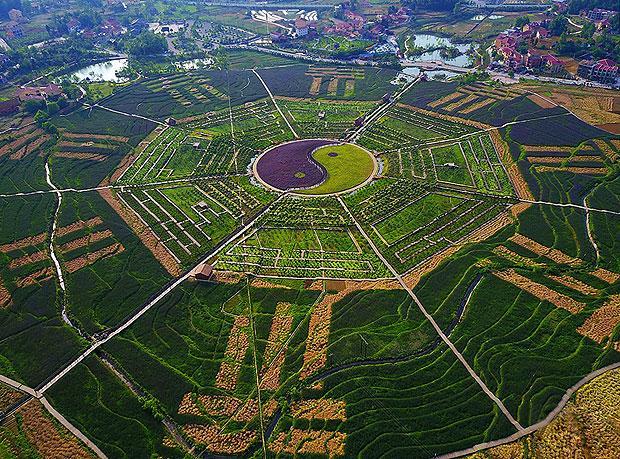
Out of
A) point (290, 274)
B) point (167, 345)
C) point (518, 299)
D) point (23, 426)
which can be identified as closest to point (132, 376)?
point (167, 345)

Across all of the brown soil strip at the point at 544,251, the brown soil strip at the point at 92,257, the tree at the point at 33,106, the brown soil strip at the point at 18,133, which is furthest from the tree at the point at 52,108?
the brown soil strip at the point at 544,251

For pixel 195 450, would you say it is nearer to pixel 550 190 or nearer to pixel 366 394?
pixel 366 394

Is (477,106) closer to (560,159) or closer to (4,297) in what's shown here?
(560,159)

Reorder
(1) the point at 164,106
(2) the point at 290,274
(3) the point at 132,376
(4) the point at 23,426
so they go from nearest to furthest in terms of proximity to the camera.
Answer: (4) the point at 23,426
(3) the point at 132,376
(2) the point at 290,274
(1) the point at 164,106

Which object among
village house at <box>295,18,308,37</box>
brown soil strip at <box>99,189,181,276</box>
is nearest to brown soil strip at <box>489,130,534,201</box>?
brown soil strip at <box>99,189,181,276</box>

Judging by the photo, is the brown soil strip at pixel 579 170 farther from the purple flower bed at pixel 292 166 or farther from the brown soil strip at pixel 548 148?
the purple flower bed at pixel 292 166
